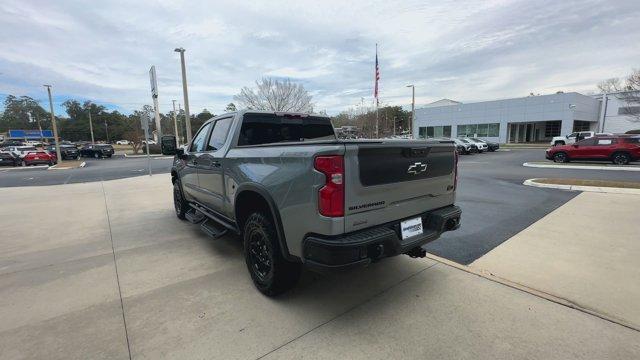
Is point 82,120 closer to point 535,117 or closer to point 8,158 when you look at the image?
point 8,158

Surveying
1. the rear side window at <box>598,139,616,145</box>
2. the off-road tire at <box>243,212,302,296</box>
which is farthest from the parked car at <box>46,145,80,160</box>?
the rear side window at <box>598,139,616,145</box>

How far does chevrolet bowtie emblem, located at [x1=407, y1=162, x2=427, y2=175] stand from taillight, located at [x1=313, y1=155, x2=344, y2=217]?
2.64ft

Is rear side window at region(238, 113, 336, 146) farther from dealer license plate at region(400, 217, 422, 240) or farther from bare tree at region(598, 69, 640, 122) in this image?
bare tree at region(598, 69, 640, 122)

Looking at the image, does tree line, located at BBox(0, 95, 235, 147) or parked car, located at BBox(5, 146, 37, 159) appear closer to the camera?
parked car, located at BBox(5, 146, 37, 159)

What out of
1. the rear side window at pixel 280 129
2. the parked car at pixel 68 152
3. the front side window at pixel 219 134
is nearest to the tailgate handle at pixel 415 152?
the rear side window at pixel 280 129

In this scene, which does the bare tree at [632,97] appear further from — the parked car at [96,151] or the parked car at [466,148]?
the parked car at [96,151]

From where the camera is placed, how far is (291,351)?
2441mm

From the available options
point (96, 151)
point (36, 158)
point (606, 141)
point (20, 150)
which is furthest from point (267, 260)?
point (96, 151)

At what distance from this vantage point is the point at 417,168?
2.96m

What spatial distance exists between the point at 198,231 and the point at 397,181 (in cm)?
410

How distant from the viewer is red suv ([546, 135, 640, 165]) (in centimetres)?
1418

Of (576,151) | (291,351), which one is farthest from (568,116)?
(291,351)

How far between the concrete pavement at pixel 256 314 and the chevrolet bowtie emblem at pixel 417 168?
49.9 inches

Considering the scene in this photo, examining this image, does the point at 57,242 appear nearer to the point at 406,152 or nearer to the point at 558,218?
the point at 406,152
